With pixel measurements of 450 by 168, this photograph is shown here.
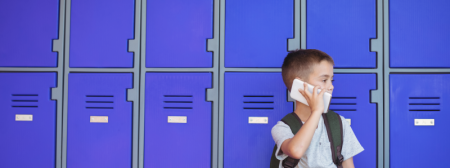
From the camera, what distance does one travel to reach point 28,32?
5.90 feet

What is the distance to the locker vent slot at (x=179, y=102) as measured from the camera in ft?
5.67

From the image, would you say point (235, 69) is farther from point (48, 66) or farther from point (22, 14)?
point (22, 14)

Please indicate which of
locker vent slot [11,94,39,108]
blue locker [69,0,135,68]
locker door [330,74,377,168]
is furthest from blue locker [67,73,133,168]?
locker door [330,74,377,168]

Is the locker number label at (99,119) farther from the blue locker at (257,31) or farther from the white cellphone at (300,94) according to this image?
the white cellphone at (300,94)

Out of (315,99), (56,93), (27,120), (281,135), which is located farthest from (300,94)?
(27,120)

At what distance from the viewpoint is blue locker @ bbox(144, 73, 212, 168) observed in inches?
67.5

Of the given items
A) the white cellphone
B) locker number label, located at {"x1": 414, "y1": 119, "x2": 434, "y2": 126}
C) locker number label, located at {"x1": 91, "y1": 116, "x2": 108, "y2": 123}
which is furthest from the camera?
locker number label, located at {"x1": 91, "y1": 116, "x2": 108, "y2": 123}

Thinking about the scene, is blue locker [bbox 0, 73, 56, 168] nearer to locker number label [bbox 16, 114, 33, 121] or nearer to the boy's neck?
locker number label [bbox 16, 114, 33, 121]

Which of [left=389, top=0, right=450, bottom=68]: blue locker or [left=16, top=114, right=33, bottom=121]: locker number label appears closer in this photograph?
[left=389, top=0, right=450, bottom=68]: blue locker

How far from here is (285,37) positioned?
1707 millimetres

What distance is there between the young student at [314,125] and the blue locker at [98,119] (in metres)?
1.08

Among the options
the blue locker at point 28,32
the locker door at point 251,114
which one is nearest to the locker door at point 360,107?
the locker door at point 251,114

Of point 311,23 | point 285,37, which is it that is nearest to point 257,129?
point 285,37

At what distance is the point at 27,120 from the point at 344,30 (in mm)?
2244
